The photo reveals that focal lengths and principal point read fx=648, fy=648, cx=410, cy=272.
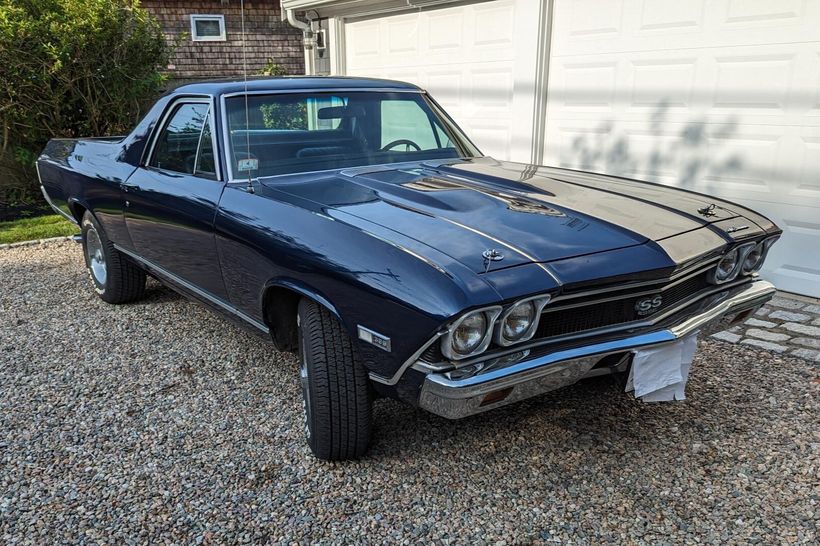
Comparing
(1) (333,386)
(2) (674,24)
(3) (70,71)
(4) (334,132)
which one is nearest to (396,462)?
(1) (333,386)

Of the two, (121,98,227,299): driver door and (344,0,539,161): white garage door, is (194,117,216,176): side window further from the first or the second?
(344,0,539,161): white garage door

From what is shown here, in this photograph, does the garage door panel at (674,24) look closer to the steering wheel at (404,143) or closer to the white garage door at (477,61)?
the white garage door at (477,61)

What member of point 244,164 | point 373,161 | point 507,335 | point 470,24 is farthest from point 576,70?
point 507,335

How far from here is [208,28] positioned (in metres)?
14.7

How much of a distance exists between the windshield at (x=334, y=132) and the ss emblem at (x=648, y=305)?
164 centimetres

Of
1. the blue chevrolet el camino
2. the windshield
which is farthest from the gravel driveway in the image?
the windshield

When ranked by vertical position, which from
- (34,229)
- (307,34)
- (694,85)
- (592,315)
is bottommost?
(34,229)

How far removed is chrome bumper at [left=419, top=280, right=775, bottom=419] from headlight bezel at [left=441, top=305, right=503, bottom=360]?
0.05m

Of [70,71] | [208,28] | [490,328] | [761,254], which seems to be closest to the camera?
[490,328]

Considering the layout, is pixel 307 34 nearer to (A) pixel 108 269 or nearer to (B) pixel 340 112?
(A) pixel 108 269

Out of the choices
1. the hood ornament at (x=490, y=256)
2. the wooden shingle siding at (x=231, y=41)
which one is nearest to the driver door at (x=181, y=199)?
the hood ornament at (x=490, y=256)

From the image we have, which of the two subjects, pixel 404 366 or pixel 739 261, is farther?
pixel 739 261

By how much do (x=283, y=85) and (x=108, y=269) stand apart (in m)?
2.12

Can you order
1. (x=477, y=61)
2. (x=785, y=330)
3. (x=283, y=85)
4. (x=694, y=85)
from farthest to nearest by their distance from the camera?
(x=477, y=61)
(x=694, y=85)
(x=785, y=330)
(x=283, y=85)
